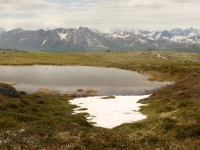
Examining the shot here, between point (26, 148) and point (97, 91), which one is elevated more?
point (26, 148)

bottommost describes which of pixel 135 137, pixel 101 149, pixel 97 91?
pixel 97 91

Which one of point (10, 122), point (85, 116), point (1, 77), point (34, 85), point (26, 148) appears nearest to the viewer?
point (26, 148)

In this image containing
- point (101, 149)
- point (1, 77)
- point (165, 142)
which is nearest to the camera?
point (101, 149)

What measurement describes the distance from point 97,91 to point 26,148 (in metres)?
52.0

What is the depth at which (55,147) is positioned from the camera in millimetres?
12023

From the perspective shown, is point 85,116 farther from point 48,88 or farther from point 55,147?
point 48,88

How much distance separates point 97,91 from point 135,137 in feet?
150

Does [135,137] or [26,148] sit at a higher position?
[26,148]

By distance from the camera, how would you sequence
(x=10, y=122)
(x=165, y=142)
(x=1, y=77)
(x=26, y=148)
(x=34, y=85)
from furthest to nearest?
(x=1, y=77) → (x=34, y=85) → (x=10, y=122) → (x=165, y=142) → (x=26, y=148)

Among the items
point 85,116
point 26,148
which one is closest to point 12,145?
point 26,148

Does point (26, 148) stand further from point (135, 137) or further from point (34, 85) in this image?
point (34, 85)

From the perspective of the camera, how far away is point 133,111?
35.0m

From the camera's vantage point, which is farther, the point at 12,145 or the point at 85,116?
the point at 85,116

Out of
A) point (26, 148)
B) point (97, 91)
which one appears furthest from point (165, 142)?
point (97, 91)
